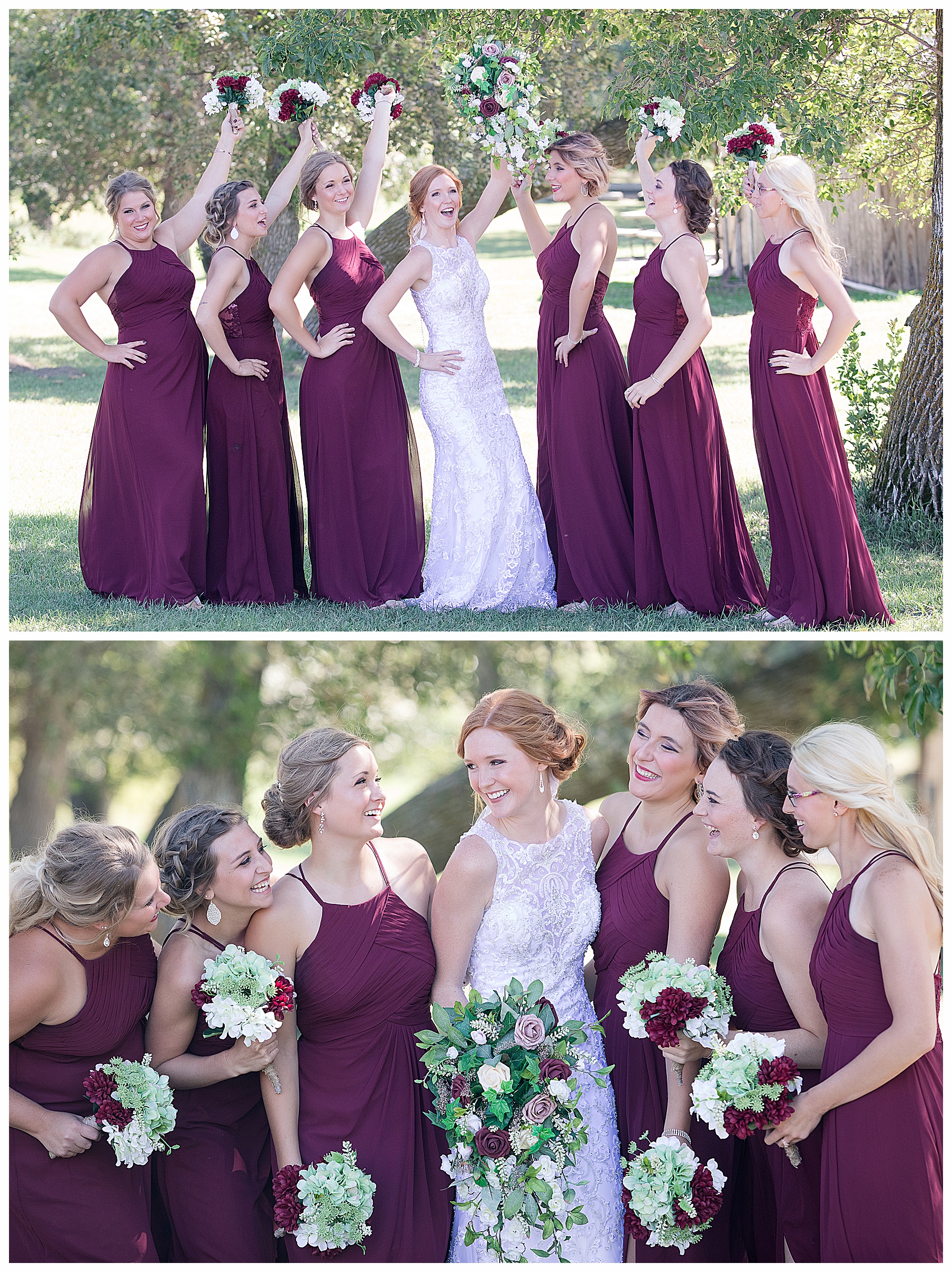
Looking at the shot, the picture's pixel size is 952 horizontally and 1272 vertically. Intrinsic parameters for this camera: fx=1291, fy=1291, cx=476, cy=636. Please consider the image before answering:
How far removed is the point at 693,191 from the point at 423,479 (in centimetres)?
507

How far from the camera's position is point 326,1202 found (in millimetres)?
4211

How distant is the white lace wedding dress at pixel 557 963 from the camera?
4426 mm

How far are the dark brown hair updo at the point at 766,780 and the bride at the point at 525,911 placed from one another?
1.98ft

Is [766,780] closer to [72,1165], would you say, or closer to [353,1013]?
[353,1013]

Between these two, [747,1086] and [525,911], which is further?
[525,911]

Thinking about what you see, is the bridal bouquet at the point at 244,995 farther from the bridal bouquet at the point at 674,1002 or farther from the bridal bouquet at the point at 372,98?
the bridal bouquet at the point at 372,98

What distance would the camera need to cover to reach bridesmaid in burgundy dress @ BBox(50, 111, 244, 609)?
21.7 feet

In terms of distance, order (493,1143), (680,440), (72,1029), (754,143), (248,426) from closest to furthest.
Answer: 1. (493,1143)
2. (72,1029)
3. (754,143)
4. (680,440)
5. (248,426)

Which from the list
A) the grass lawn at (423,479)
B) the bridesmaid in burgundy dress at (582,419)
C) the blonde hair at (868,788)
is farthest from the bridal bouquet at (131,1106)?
the bridesmaid in burgundy dress at (582,419)

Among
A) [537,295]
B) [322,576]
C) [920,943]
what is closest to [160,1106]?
[920,943]

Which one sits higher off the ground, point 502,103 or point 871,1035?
point 502,103

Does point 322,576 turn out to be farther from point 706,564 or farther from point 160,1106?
point 160,1106

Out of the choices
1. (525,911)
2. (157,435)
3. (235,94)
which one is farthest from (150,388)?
(525,911)

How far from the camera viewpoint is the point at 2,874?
14.7 feet
